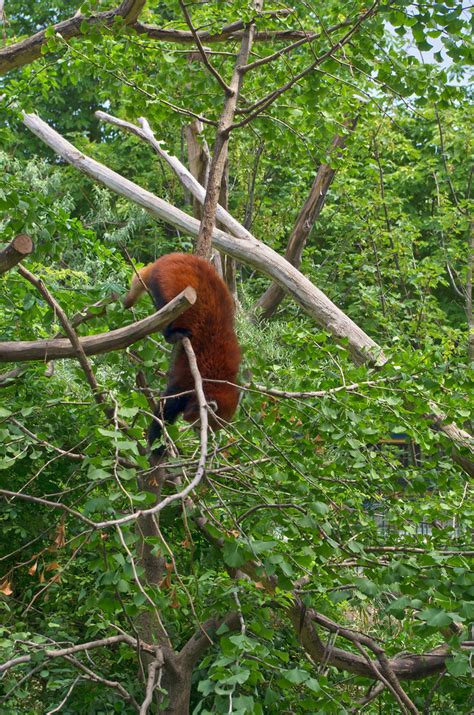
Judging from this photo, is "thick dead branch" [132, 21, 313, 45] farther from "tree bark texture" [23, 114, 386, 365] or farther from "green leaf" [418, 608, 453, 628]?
"green leaf" [418, 608, 453, 628]

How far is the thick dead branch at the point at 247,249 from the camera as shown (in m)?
4.94

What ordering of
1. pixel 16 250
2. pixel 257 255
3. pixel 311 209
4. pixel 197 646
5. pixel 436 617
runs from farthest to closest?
pixel 311 209 → pixel 257 255 → pixel 197 646 → pixel 16 250 → pixel 436 617

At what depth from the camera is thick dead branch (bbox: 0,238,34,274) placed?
2.19m

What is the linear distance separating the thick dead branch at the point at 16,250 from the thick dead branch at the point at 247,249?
2.52 meters

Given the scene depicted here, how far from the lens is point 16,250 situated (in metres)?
2.20

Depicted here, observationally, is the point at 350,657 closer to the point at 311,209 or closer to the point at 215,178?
the point at 215,178

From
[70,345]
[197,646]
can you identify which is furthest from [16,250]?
[197,646]

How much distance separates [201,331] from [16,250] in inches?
44.1

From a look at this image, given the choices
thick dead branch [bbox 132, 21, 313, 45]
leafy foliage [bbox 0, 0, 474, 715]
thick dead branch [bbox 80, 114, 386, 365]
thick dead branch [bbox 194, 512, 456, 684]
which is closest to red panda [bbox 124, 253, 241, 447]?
leafy foliage [bbox 0, 0, 474, 715]

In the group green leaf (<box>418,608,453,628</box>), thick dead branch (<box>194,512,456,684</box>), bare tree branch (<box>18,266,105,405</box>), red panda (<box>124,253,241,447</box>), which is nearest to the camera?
green leaf (<box>418,608,453,628</box>)

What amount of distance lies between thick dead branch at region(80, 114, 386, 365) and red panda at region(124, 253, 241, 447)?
1373mm

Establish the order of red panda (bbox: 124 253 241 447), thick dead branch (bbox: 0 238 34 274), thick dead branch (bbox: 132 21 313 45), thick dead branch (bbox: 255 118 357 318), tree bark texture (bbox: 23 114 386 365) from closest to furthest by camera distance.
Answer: thick dead branch (bbox: 0 238 34 274), red panda (bbox: 124 253 241 447), thick dead branch (bbox: 132 21 313 45), tree bark texture (bbox: 23 114 386 365), thick dead branch (bbox: 255 118 357 318)

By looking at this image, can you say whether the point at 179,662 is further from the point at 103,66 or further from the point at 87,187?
the point at 87,187

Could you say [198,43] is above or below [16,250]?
above
